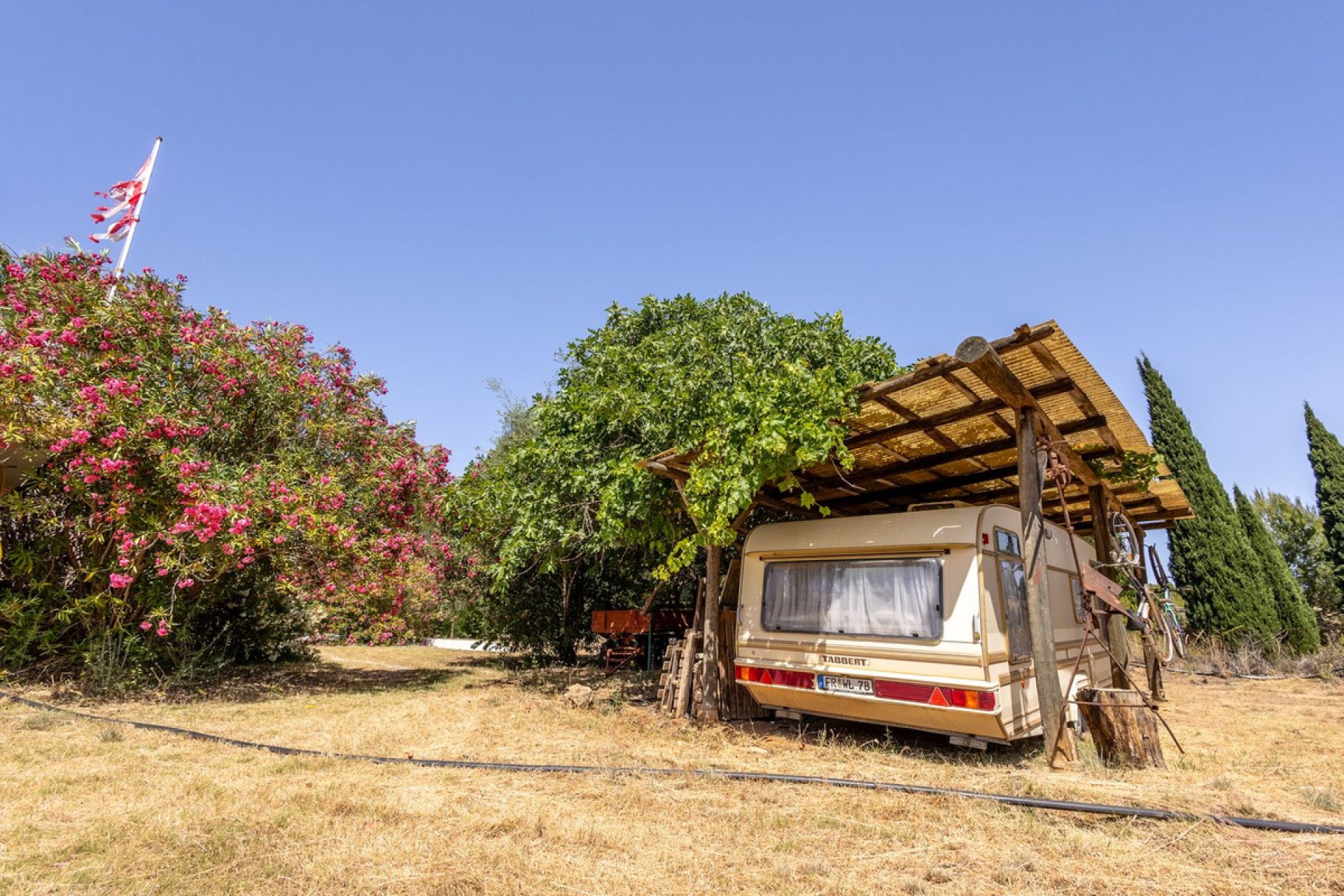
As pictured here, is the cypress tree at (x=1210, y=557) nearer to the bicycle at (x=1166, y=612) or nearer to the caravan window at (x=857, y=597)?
the bicycle at (x=1166, y=612)

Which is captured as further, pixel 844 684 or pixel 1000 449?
pixel 1000 449

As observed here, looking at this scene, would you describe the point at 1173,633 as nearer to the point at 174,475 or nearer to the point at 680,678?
the point at 680,678

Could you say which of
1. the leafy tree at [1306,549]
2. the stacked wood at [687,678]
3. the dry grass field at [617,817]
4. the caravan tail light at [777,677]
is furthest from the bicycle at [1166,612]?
the leafy tree at [1306,549]

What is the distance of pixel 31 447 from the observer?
8938 millimetres

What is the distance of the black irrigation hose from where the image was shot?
4.07 m

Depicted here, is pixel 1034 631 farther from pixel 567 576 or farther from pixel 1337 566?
pixel 1337 566

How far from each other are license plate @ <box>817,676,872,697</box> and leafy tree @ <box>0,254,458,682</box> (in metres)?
6.95

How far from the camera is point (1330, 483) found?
19.1 meters

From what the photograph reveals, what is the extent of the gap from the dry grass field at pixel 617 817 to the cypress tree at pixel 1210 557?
41.7 ft

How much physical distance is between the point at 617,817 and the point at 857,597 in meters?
3.56

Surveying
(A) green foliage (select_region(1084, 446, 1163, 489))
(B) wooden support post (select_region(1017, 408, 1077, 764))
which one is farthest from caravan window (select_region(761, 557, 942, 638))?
(A) green foliage (select_region(1084, 446, 1163, 489))

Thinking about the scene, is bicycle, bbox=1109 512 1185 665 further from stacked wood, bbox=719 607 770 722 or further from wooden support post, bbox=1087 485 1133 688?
stacked wood, bbox=719 607 770 722

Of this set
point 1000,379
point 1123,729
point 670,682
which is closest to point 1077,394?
point 1000,379

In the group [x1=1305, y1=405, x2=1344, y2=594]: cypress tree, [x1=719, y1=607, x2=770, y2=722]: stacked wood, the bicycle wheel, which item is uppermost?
[x1=1305, y1=405, x2=1344, y2=594]: cypress tree
